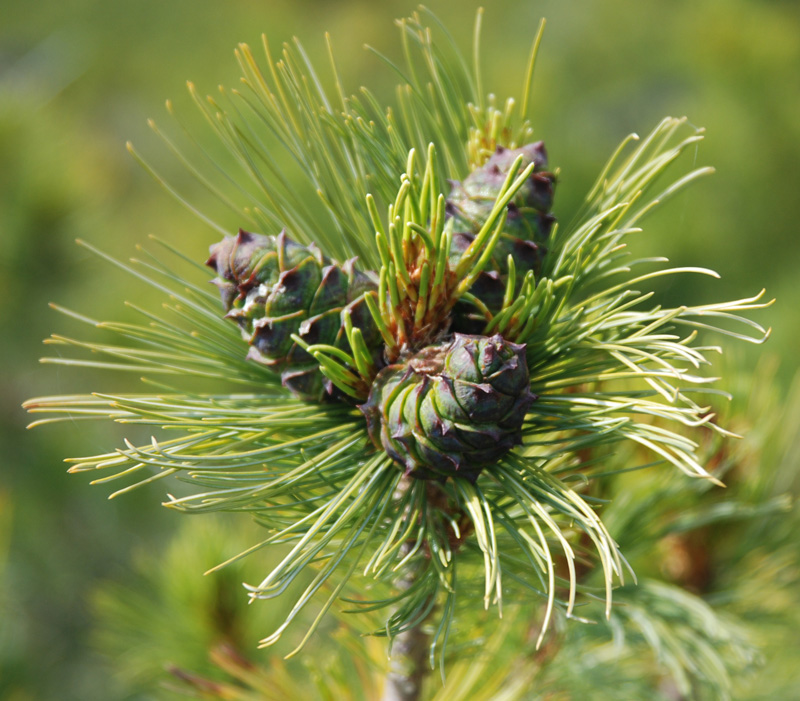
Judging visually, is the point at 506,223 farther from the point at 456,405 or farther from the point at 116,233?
the point at 116,233

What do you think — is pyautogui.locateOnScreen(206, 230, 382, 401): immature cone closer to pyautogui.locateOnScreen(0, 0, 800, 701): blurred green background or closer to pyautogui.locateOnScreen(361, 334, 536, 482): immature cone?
pyautogui.locateOnScreen(361, 334, 536, 482): immature cone

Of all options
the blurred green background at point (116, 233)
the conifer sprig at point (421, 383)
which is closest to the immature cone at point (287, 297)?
the conifer sprig at point (421, 383)

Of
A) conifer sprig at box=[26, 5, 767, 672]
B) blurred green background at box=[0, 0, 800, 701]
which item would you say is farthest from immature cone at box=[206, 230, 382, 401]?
blurred green background at box=[0, 0, 800, 701]

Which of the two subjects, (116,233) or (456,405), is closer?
(456,405)

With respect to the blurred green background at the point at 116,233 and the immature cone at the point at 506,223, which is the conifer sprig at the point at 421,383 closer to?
the immature cone at the point at 506,223

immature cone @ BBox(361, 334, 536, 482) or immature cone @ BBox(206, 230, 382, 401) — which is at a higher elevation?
immature cone @ BBox(206, 230, 382, 401)

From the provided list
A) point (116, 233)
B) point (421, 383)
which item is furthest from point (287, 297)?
point (116, 233)
